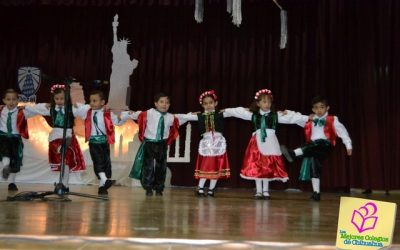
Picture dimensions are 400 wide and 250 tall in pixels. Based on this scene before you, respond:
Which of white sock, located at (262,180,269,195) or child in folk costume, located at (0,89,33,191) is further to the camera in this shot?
child in folk costume, located at (0,89,33,191)

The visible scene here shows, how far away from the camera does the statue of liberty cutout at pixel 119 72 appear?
6129 mm

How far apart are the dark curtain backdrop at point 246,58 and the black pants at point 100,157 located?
1.75 metres

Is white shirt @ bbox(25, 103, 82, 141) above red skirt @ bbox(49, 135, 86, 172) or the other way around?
above

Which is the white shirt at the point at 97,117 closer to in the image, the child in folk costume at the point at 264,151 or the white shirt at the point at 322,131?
the child in folk costume at the point at 264,151

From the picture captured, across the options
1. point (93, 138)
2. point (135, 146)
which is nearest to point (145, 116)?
point (93, 138)

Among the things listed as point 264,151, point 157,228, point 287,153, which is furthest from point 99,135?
point 157,228

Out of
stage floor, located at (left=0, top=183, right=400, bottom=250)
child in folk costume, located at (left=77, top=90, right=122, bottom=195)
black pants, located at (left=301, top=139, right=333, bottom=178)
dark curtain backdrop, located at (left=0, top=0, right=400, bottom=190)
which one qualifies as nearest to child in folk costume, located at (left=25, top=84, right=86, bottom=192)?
child in folk costume, located at (left=77, top=90, right=122, bottom=195)

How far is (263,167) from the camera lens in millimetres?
4504

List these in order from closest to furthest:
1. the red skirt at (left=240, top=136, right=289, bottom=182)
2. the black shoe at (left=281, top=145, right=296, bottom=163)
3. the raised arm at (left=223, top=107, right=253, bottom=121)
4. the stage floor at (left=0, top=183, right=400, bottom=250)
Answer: the stage floor at (left=0, top=183, right=400, bottom=250)
the black shoe at (left=281, top=145, right=296, bottom=163)
the red skirt at (left=240, top=136, right=289, bottom=182)
the raised arm at (left=223, top=107, right=253, bottom=121)

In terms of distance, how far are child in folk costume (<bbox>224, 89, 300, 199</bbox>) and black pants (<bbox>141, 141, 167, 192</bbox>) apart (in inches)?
30.3

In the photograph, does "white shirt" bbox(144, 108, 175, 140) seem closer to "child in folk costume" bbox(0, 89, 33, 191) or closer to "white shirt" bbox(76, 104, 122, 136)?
"white shirt" bbox(76, 104, 122, 136)

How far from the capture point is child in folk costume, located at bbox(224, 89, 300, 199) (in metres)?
4.50

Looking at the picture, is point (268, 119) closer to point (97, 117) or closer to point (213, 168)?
point (213, 168)

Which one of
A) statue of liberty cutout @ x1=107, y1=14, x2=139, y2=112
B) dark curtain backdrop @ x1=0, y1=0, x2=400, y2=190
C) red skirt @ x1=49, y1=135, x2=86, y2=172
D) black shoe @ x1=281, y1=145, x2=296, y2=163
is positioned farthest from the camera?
statue of liberty cutout @ x1=107, y1=14, x2=139, y2=112
